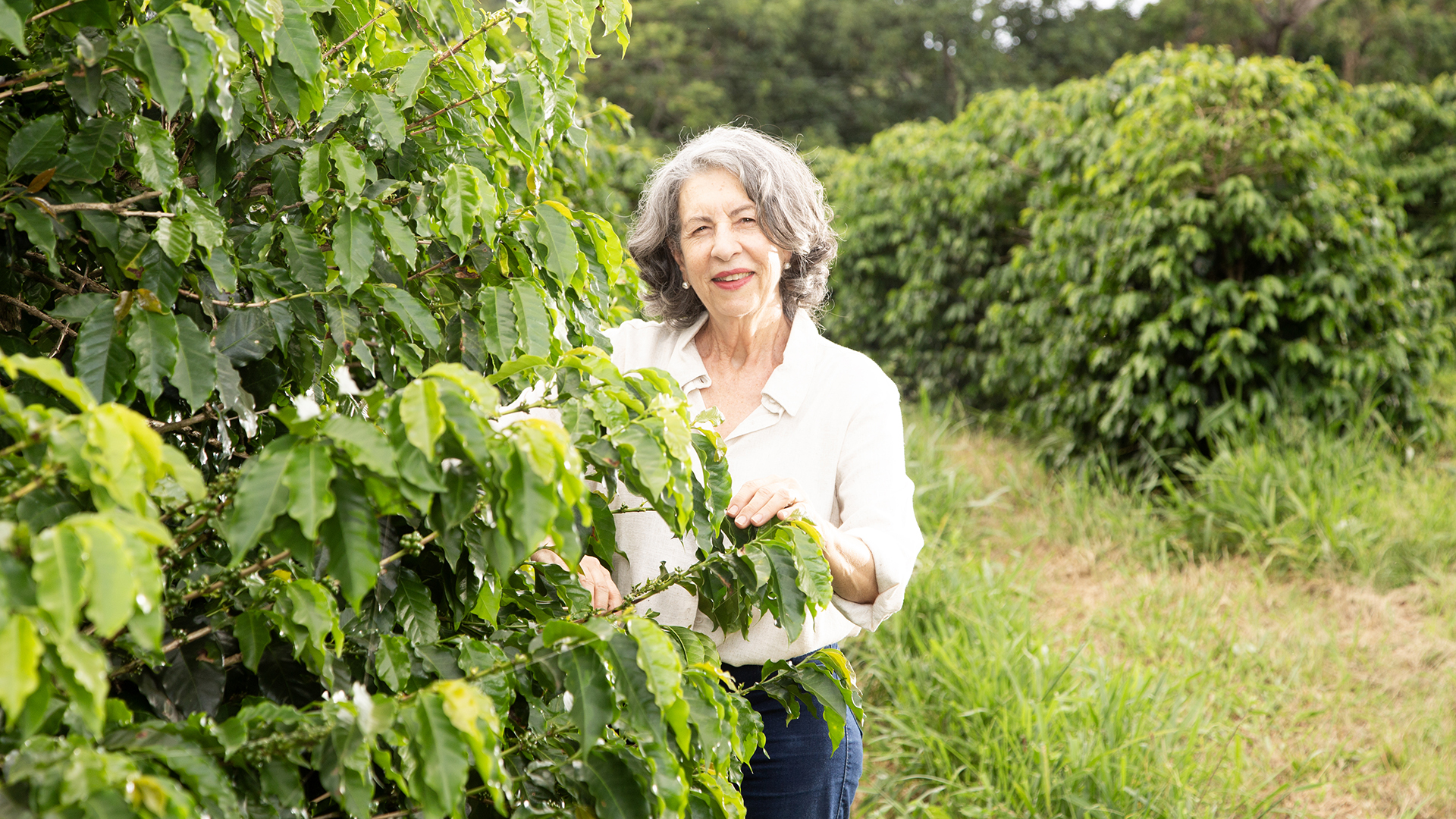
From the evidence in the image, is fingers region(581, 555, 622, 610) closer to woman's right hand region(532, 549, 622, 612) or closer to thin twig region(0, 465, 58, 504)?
woman's right hand region(532, 549, 622, 612)

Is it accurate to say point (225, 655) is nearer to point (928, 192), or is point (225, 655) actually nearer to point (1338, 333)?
point (1338, 333)

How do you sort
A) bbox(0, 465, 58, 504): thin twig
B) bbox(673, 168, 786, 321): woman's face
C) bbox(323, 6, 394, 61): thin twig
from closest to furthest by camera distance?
bbox(0, 465, 58, 504): thin twig < bbox(323, 6, 394, 61): thin twig < bbox(673, 168, 786, 321): woman's face

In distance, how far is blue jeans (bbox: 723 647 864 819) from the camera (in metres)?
1.99

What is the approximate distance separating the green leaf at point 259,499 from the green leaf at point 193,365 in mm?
183

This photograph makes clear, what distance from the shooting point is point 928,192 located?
25.4ft

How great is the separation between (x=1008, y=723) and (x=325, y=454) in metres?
2.89

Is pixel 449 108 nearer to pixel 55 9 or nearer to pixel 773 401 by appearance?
pixel 55 9

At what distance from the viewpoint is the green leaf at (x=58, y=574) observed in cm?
70

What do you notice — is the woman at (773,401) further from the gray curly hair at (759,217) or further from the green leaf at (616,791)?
the green leaf at (616,791)

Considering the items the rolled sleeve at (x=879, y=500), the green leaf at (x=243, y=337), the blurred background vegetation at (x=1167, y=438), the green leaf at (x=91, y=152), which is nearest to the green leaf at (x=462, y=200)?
the green leaf at (x=243, y=337)

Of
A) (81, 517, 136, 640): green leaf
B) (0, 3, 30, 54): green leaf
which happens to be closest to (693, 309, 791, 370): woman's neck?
(0, 3, 30, 54): green leaf

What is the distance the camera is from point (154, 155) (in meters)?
1.07

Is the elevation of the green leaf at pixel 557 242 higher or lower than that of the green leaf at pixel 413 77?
lower

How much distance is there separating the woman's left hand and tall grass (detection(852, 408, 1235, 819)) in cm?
193
